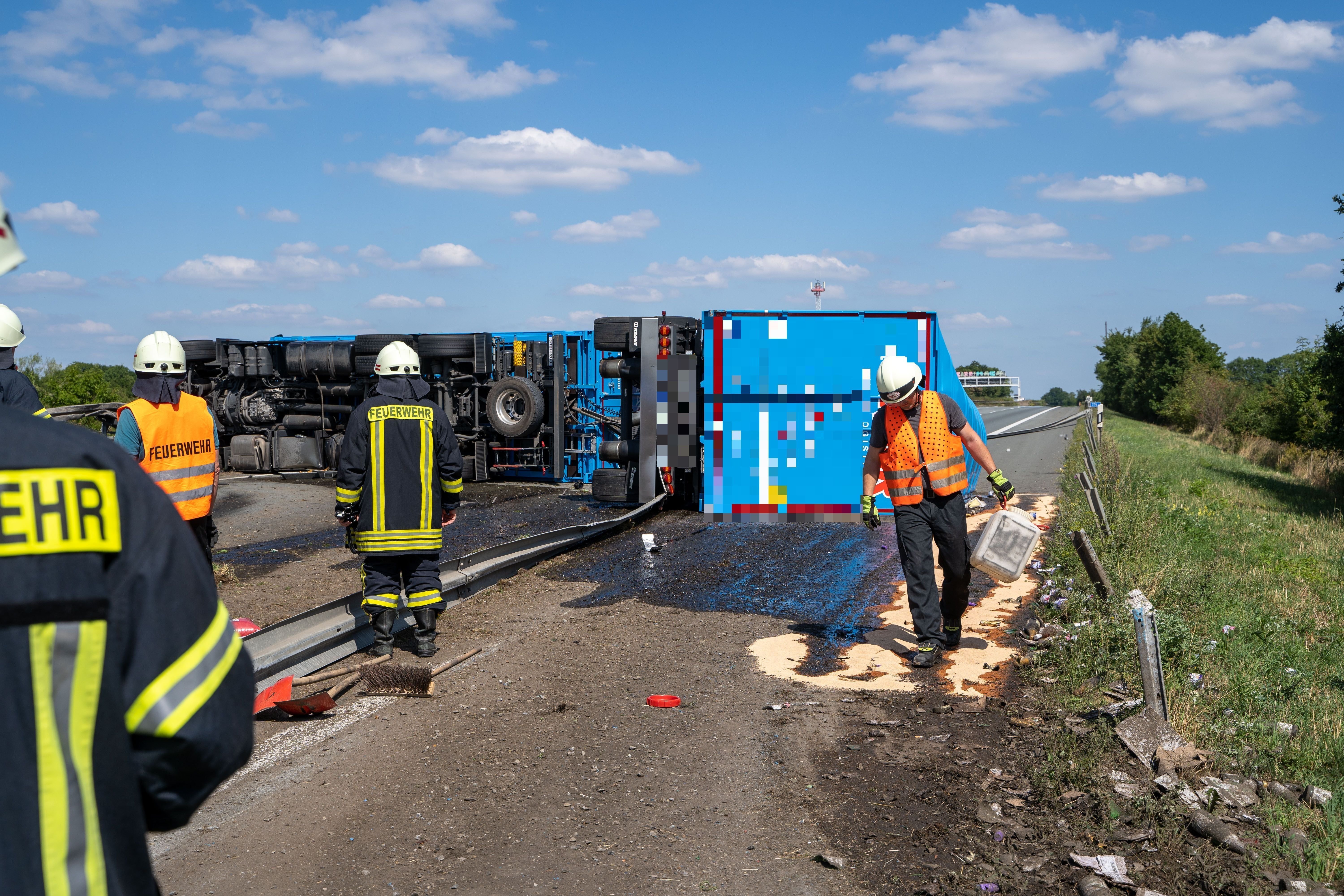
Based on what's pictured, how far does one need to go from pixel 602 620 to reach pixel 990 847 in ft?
13.8

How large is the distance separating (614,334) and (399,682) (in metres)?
7.95

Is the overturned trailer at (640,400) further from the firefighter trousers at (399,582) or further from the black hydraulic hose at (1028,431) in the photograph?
the black hydraulic hose at (1028,431)

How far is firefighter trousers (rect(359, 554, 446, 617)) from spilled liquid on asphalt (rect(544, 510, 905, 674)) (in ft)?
5.98

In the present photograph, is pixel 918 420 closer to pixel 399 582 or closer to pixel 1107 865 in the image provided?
pixel 1107 865

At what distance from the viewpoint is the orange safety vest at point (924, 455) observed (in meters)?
6.45

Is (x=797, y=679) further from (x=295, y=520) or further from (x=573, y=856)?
(x=295, y=520)

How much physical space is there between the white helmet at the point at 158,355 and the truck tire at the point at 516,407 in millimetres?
10591

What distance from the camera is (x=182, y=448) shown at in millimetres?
6145

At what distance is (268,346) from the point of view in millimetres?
19844

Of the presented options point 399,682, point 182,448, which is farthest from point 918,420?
point 182,448

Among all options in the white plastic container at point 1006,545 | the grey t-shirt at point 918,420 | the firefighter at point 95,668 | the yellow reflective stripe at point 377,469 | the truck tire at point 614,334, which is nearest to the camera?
the firefighter at point 95,668

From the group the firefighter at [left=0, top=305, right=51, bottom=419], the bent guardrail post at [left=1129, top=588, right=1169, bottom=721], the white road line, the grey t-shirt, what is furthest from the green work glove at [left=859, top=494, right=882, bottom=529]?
the white road line

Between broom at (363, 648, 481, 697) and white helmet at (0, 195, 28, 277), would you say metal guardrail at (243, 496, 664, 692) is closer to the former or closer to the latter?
broom at (363, 648, 481, 697)

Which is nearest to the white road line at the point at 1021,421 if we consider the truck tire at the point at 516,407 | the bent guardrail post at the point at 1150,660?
the truck tire at the point at 516,407
